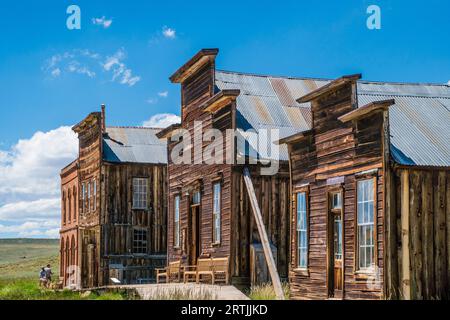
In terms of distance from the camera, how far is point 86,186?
44031 millimetres

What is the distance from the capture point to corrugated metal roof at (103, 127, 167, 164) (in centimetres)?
4184

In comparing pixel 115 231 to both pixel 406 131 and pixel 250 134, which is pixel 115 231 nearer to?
pixel 250 134

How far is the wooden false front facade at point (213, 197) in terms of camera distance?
2667 cm

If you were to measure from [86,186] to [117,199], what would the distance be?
3.25 metres

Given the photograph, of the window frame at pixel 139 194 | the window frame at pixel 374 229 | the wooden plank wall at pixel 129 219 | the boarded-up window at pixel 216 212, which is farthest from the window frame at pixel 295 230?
the window frame at pixel 139 194

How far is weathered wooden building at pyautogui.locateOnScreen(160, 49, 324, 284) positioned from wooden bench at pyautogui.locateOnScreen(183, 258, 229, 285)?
0.23 metres

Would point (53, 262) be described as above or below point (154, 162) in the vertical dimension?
below

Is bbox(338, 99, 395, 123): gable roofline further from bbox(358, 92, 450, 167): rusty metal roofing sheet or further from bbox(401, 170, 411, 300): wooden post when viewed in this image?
bbox(401, 170, 411, 300): wooden post

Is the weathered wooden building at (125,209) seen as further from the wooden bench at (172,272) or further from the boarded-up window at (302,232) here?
the boarded-up window at (302,232)

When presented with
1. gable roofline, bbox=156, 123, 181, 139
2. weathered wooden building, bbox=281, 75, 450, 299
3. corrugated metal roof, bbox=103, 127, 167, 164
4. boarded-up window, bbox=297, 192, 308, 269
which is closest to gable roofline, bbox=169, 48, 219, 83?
gable roofline, bbox=156, 123, 181, 139

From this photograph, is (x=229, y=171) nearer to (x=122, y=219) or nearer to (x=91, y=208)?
(x=122, y=219)

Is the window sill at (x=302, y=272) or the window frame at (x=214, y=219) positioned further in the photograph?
the window frame at (x=214, y=219)
